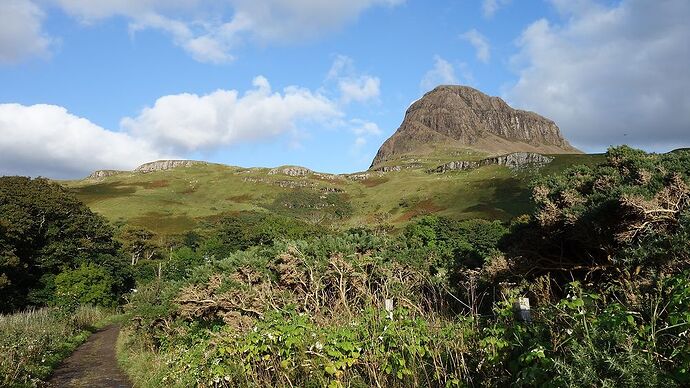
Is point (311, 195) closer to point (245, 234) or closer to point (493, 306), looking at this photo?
point (245, 234)

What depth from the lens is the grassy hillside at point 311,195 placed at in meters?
97.2

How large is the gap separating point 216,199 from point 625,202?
135 metres

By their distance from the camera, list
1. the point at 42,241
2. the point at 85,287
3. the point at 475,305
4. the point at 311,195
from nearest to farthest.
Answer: the point at 475,305
the point at 85,287
the point at 42,241
the point at 311,195

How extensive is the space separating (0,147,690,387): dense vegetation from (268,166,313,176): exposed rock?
541ft

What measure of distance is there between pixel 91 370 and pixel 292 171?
574ft

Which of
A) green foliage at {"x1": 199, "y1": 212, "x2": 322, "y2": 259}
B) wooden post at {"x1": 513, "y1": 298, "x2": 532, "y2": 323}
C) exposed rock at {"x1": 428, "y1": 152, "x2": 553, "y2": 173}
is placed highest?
exposed rock at {"x1": 428, "y1": 152, "x2": 553, "y2": 173}

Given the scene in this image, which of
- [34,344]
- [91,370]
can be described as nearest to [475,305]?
[91,370]

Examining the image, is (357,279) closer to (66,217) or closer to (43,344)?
(43,344)

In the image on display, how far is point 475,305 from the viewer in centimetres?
761

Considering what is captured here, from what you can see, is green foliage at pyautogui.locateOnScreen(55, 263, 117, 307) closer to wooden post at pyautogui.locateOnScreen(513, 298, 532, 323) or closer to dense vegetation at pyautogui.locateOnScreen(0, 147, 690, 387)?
dense vegetation at pyautogui.locateOnScreen(0, 147, 690, 387)

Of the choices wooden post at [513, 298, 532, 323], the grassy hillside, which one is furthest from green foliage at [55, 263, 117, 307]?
the grassy hillside

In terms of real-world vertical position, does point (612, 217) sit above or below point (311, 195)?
below

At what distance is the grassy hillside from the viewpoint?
97.2 metres

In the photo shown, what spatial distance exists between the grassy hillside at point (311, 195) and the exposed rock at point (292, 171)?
668 centimetres
